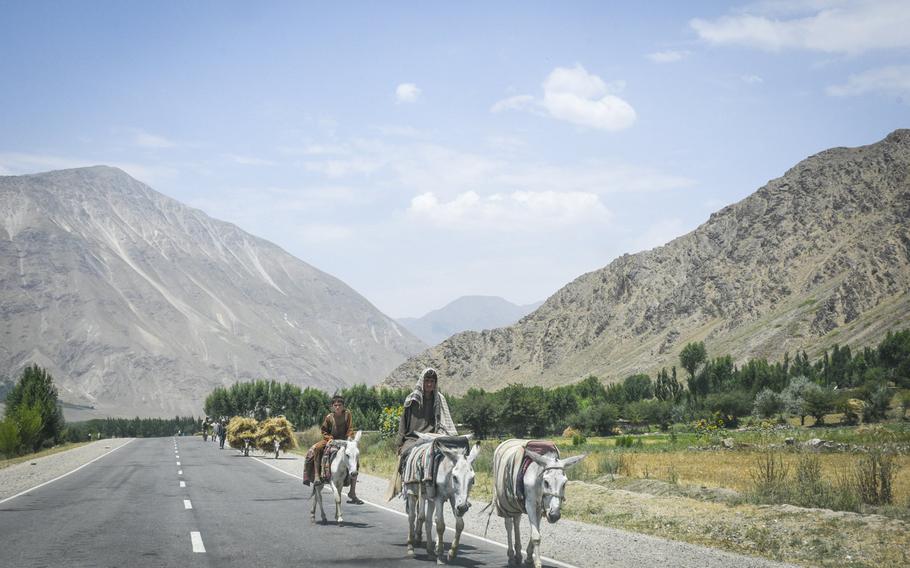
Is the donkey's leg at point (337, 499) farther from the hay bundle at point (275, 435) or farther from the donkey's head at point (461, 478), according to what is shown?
the hay bundle at point (275, 435)

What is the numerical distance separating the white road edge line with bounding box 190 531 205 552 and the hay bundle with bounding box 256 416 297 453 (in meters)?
35.0

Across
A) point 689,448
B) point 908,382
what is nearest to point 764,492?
point 689,448

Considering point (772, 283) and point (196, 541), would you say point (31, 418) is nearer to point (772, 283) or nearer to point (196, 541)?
point (196, 541)

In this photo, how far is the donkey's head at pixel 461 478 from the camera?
1227cm

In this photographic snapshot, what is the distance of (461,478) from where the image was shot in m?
12.5

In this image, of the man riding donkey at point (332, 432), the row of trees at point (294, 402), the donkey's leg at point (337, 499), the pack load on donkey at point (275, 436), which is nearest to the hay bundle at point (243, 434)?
the pack load on donkey at point (275, 436)

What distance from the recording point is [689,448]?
177ft

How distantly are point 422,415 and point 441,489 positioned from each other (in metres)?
2.31

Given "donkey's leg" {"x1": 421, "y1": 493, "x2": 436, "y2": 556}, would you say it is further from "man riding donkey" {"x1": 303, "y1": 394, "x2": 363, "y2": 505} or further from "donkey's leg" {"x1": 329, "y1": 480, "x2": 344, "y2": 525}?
"man riding donkey" {"x1": 303, "y1": 394, "x2": 363, "y2": 505}

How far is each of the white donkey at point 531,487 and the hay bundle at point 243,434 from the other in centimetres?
4104

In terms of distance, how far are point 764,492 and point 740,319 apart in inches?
5906

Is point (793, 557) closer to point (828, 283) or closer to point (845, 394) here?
point (845, 394)

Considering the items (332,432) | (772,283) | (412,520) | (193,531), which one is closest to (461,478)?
(412,520)

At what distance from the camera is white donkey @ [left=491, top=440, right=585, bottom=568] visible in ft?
38.2
